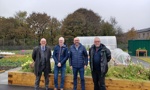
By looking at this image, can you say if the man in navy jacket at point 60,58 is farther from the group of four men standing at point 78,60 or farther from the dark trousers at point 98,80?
the dark trousers at point 98,80

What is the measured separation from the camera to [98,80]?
→ 18.1 feet

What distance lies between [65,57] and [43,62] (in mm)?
633

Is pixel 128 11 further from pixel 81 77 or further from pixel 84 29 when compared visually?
pixel 81 77

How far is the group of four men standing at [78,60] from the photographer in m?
5.34

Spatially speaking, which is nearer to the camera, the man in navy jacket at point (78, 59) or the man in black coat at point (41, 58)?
the man in navy jacket at point (78, 59)

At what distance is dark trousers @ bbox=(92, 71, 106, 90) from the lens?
5378 millimetres

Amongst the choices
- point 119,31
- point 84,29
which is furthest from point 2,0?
point 119,31

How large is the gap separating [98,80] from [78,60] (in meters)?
0.75

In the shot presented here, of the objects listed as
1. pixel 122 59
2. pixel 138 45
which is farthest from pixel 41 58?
pixel 138 45

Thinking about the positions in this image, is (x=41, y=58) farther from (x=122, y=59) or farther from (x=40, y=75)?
(x=122, y=59)

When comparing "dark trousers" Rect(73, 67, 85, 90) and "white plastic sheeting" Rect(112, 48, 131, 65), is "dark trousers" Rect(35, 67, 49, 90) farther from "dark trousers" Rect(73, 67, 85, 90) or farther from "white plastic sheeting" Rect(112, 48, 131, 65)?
"white plastic sheeting" Rect(112, 48, 131, 65)

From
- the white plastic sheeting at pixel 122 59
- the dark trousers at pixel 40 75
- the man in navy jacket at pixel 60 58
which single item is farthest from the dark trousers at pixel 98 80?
the white plastic sheeting at pixel 122 59

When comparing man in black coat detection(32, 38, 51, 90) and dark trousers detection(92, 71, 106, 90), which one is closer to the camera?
dark trousers detection(92, 71, 106, 90)

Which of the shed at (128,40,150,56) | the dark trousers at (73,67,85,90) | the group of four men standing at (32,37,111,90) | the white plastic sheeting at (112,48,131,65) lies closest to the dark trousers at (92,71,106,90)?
the group of four men standing at (32,37,111,90)
